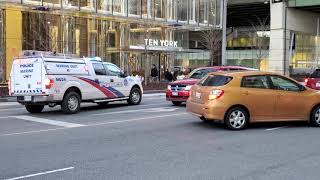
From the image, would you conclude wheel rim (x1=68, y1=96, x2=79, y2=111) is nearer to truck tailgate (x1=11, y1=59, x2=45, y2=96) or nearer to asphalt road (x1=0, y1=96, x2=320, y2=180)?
truck tailgate (x1=11, y1=59, x2=45, y2=96)

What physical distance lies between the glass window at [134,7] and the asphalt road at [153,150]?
2806 centimetres

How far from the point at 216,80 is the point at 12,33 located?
27.0 m

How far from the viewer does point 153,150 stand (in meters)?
9.87

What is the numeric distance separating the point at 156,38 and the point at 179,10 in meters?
3.29

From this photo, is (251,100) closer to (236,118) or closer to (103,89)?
(236,118)

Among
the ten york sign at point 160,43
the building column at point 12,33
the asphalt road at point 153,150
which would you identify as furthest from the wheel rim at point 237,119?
the ten york sign at point 160,43

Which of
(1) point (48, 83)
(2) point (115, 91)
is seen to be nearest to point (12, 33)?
(2) point (115, 91)

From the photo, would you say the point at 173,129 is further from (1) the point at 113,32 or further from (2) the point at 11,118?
(1) the point at 113,32

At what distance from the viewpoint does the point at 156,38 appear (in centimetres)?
4747

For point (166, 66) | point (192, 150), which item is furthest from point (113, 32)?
point (192, 150)

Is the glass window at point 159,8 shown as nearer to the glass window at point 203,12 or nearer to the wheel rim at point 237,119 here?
the glass window at point 203,12

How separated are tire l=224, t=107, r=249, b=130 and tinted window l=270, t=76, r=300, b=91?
116cm

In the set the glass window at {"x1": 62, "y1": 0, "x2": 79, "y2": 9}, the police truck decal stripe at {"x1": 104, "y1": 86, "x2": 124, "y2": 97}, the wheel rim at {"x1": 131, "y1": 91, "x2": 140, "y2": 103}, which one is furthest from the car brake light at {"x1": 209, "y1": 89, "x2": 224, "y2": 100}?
the glass window at {"x1": 62, "y1": 0, "x2": 79, "y2": 9}

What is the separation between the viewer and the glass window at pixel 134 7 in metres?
42.3
